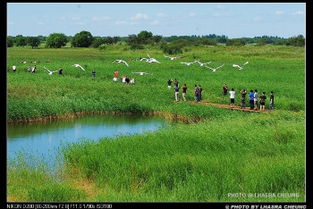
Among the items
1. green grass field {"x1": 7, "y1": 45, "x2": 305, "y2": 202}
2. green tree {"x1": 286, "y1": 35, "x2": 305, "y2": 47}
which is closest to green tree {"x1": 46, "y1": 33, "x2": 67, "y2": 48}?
green tree {"x1": 286, "y1": 35, "x2": 305, "y2": 47}

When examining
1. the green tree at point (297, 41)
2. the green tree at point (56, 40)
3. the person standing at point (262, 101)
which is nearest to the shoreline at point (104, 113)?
the person standing at point (262, 101)

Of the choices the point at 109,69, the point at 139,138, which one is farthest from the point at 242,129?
the point at 109,69

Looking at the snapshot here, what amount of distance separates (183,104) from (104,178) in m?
13.2

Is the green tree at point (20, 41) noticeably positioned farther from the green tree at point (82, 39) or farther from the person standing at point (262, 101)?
the person standing at point (262, 101)

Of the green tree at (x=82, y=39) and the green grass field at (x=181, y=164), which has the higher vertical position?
the green tree at (x=82, y=39)

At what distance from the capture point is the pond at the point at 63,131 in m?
16.1

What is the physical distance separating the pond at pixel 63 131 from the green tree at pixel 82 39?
Result: 77.6m

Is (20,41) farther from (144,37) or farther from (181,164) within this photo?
(181,164)

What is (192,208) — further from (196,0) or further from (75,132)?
(75,132)

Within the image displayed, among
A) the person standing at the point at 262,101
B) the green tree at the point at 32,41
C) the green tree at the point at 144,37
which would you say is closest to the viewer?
the person standing at the point at 262,101

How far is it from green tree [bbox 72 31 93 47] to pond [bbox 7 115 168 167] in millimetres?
77591

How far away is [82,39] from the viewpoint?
328 feet

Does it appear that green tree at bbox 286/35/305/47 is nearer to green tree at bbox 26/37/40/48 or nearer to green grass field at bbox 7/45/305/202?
green tree at bbox 26/37/40/48

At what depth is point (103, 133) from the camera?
2050cm
